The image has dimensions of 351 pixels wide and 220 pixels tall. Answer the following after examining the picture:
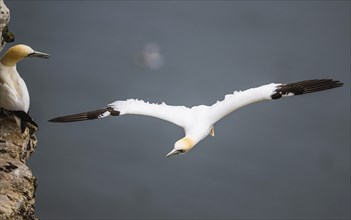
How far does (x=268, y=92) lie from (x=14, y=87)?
639 centimetres

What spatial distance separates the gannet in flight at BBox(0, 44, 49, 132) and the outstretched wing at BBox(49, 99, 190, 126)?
3.45 meters

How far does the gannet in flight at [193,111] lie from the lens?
16.2 metres

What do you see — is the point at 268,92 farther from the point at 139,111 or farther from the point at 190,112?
the point at 139,111

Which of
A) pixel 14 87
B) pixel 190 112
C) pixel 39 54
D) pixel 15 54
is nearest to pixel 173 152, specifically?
pixel 190 112

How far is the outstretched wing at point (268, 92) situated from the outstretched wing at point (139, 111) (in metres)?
1.45

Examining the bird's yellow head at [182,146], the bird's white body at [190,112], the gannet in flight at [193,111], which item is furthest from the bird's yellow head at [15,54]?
the bird's yellow head at [182,146]

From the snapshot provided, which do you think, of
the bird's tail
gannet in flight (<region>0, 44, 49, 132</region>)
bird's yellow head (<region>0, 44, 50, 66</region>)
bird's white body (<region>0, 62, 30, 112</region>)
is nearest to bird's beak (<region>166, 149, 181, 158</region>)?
the bird's tail

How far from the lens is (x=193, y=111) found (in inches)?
708

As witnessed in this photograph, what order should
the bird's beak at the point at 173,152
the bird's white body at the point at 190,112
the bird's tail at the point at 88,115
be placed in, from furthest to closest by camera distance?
the bird's tail at the point at 88,115 < the bird's beak at the point at 173,152 < the bird's white body at the point at 190,112

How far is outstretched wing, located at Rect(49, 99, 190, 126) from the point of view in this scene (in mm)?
17641

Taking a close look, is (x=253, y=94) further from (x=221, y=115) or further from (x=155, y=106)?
(x=155, y=106)

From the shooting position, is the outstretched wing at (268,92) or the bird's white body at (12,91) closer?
the bird's white body at (12,91)

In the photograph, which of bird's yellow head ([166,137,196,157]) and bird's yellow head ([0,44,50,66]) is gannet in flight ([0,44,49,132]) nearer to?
bird's yellow head ([0,44,50,66])

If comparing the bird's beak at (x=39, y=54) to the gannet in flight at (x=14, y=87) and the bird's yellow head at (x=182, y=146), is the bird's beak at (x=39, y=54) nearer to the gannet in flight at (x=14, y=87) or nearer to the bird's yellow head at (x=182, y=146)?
the gannet in flight at (x=14, y=87)
